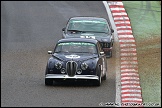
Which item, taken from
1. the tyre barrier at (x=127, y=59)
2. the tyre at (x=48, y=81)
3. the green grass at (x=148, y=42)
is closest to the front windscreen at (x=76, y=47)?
the tyre barrier at (x=127, y=59)

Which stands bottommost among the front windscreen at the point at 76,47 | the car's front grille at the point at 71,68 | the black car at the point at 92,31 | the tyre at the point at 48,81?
the tyre at the point at 48,81

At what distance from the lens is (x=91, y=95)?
17984 mm

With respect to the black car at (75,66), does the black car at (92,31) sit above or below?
above

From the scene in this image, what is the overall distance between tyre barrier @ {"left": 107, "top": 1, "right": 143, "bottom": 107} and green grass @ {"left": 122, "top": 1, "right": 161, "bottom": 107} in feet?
0.63

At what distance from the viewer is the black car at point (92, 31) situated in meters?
25.7

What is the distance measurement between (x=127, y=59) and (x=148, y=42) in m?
3.86

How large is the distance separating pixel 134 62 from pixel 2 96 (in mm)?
7994

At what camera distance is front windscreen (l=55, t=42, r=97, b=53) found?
2094cm

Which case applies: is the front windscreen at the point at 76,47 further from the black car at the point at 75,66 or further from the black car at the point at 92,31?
the black car at the point at 92,31

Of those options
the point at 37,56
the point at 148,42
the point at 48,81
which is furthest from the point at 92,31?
the point at 48,81

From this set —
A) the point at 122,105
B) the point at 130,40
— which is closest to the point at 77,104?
the point at 122,105

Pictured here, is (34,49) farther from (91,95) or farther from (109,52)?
(91,95)

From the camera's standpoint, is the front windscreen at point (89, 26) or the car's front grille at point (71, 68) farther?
the front windscreen at point (89, 26)

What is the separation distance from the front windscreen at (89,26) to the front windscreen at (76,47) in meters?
5.41
